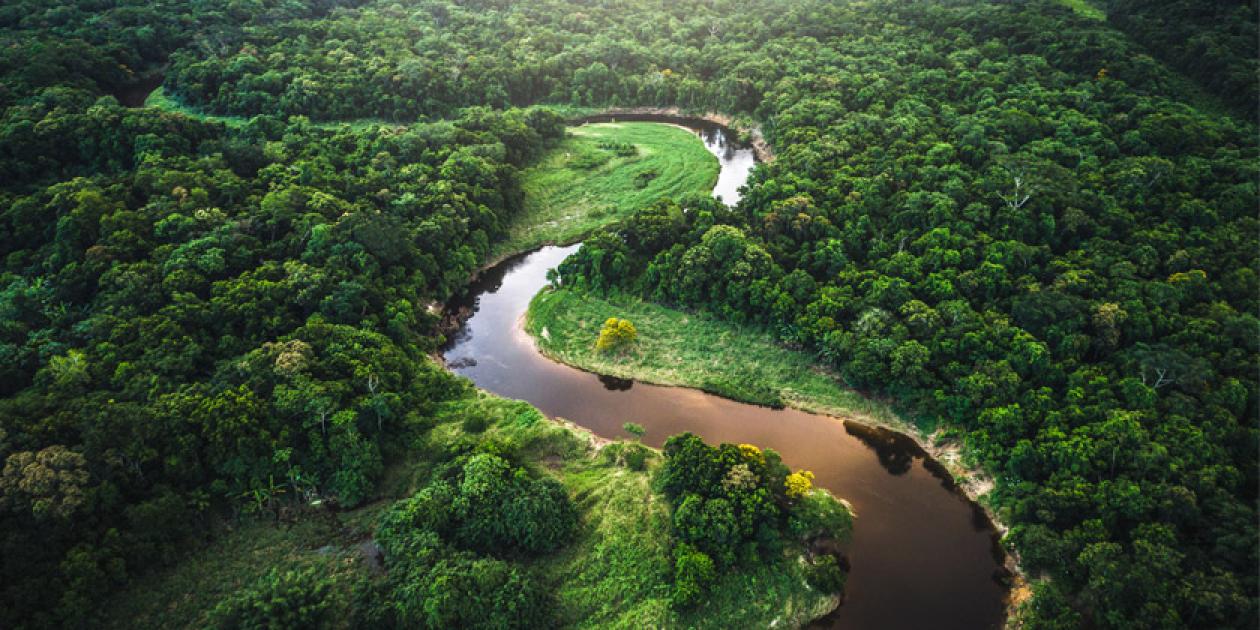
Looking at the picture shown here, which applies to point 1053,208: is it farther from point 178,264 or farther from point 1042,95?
point 178,264

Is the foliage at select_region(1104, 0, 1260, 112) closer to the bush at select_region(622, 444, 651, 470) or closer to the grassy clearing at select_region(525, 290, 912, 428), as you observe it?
the grassy clearing at select_region(525, 290, 912, 428)

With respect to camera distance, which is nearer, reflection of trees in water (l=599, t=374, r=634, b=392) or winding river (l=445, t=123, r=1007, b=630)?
winding river (l=445, t=123, r=1007, b=630)

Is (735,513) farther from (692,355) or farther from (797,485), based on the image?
(692,355)

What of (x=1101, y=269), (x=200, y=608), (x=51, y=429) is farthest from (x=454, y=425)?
(x=1101, y=269)

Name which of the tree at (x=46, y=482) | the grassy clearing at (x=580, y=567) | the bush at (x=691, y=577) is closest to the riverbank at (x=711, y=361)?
the grassy clearing at (x=580, y=567)

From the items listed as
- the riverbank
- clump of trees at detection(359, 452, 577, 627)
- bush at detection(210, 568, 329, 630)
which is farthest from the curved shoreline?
bush at detection(210, 568, 329, 630)

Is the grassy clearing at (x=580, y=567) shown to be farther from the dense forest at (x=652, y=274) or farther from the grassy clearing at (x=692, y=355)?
the grassy clearing at (x=692, y=355)
